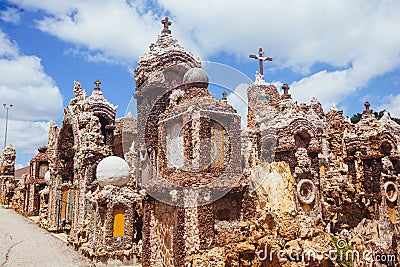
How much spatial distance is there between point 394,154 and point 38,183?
797 inches

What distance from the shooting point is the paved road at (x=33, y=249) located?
467 inches

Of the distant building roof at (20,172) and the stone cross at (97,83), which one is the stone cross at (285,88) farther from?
the distant building roof at (20,172)

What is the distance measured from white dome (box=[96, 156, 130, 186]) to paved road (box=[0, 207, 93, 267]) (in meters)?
2.53

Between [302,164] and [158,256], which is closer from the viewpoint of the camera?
[158,256]

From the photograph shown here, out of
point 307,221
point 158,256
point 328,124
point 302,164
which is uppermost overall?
point 328,124

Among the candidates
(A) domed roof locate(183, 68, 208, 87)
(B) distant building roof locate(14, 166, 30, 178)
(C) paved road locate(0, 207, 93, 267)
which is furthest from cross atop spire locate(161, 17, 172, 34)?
(B) distant building roof locate(14, 166, 30, 178)

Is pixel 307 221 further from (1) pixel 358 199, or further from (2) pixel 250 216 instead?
(1) pixel 358 199

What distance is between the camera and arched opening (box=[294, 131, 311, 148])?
11.9 metres

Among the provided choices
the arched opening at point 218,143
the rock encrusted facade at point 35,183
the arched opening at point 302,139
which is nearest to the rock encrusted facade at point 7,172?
the rock encrusted facade at point 35,183

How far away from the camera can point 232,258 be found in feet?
25.1

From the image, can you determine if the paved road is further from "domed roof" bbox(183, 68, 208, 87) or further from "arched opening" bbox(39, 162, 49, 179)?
"domed roof" bbox(183, 68, 208, 87)

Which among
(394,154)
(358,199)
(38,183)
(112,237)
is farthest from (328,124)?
(38,183)

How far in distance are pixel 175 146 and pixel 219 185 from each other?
4.98 ft

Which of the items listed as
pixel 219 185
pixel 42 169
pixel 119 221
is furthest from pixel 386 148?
pixel 42 169
